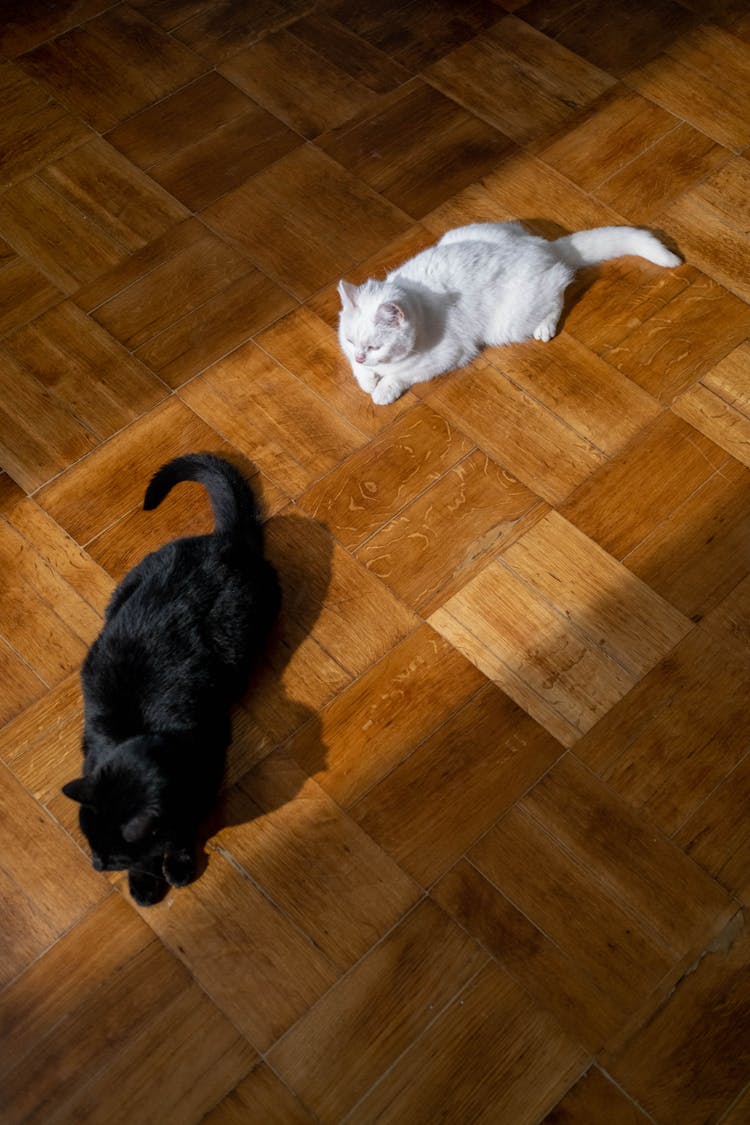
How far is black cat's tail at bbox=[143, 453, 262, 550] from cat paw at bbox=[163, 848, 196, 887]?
0.43 metres

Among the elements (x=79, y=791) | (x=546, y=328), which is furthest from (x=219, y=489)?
(x=546, y=328)

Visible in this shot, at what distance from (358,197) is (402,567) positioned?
77cm

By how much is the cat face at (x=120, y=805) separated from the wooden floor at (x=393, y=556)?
6.2 inches

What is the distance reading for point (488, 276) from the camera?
1.41m

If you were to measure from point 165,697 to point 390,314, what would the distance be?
642 millimetres

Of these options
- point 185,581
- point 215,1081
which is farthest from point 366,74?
point 215,1081

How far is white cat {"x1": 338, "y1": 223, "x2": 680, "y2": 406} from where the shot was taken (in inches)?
53.6

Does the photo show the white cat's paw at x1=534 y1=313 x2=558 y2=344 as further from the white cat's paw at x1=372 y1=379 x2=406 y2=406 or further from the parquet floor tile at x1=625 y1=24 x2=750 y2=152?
the parquet floor tile at x1=625 y1=24 x2=750 y2=152

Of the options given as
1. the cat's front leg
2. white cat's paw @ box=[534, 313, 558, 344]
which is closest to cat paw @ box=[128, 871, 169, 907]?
the cat's front leg

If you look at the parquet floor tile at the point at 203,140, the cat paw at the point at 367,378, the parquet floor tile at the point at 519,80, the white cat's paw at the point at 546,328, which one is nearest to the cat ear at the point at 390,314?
the cat paw at the point at 367,378

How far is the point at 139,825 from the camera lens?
98cm

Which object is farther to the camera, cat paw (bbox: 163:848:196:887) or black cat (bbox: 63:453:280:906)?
cat paw (bbox: 163:848:196:887)

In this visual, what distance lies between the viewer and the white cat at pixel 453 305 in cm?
136

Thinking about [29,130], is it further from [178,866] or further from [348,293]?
[178,866]
